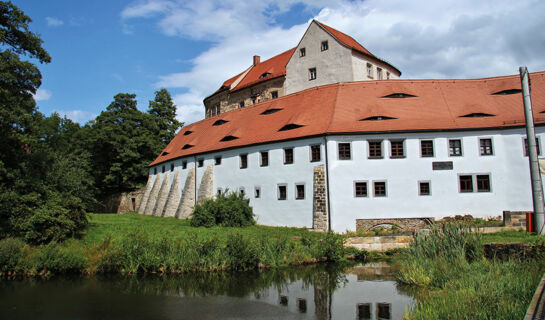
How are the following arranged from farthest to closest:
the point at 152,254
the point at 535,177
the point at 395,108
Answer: the point at 395,108, the point at 152,254, the point at 535,177

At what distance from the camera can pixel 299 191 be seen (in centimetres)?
2377

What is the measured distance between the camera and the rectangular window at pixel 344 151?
2261 cm

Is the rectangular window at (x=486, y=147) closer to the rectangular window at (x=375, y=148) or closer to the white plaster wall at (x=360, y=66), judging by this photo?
the rectangular window at (x=375, y=148)

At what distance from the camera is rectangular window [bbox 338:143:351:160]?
22.6 metres

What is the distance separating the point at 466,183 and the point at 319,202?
8.02 m

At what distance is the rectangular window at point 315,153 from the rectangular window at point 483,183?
8718mm

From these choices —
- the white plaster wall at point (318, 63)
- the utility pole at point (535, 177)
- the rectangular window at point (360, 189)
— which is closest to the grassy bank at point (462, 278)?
the utility pole at point (535, 177)

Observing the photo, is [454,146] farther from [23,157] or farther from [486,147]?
[23,157]

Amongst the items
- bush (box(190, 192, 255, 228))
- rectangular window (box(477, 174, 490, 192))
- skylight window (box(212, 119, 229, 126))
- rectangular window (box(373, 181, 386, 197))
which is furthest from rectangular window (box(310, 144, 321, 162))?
skylight window (box(212, 119, 229, 126))

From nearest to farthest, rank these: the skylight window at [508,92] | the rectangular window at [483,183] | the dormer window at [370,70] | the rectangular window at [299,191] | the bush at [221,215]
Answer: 1. the rectangular window at [483,183]
2. the rectangular window at [299,191]
3. the bush at [221,215]
4. the skylight window at [508,92]
5. the dormer window at [370,70]

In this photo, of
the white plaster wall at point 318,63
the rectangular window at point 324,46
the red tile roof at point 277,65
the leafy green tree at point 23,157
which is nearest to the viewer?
the leafy green tree at point 23,157

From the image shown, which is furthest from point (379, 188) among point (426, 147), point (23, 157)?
point (23, 157)

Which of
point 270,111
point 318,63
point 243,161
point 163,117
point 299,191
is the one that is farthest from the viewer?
point 163,117

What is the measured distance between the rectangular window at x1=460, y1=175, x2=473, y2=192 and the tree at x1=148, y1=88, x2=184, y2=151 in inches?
1210
